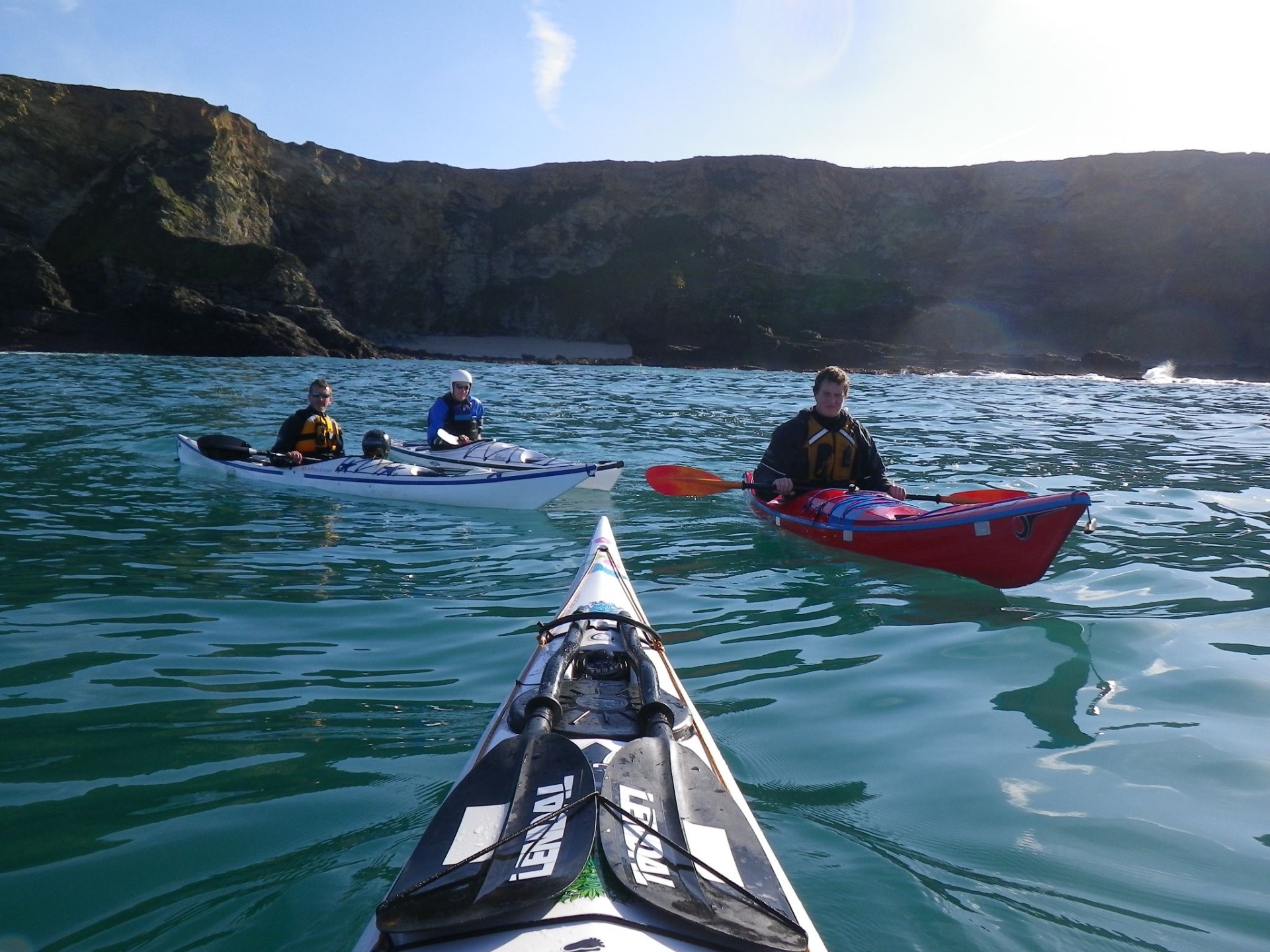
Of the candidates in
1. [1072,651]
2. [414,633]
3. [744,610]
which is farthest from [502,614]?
[1072,651]

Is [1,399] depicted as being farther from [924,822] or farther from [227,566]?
[924,822]

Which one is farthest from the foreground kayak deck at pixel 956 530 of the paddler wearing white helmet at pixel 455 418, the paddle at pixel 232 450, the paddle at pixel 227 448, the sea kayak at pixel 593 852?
the paddle at pixel 227 448

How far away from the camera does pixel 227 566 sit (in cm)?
625

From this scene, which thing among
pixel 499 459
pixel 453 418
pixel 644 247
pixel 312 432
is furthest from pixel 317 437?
pixel 644 247

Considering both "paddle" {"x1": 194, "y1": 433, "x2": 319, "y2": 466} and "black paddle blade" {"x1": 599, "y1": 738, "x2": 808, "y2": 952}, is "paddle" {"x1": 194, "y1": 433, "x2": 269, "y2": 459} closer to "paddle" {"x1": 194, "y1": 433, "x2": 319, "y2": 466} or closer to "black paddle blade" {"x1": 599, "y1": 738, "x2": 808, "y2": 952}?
"paddle" {"x1": 194, "y1": 433, "x2": 319, "y2": 466}

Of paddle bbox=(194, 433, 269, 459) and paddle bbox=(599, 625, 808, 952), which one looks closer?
paddle bbox=(599, 625, 808, 952)

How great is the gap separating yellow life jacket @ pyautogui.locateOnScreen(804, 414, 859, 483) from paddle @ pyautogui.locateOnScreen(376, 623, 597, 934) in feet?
17.1

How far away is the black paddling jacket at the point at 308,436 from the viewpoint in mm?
9977

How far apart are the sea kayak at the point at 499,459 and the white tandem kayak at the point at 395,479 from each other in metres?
0.17

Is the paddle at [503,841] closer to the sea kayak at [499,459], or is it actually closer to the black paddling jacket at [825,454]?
the black paddling jacket at [825,454]

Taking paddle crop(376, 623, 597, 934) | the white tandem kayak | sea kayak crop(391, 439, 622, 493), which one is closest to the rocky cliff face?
sea kayak crop(391, 439, 622, 493)

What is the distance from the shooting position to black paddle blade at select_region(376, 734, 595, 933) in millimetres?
1806

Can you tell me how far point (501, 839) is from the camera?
6.60 feet

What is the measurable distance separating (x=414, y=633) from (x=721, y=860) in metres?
3.23
